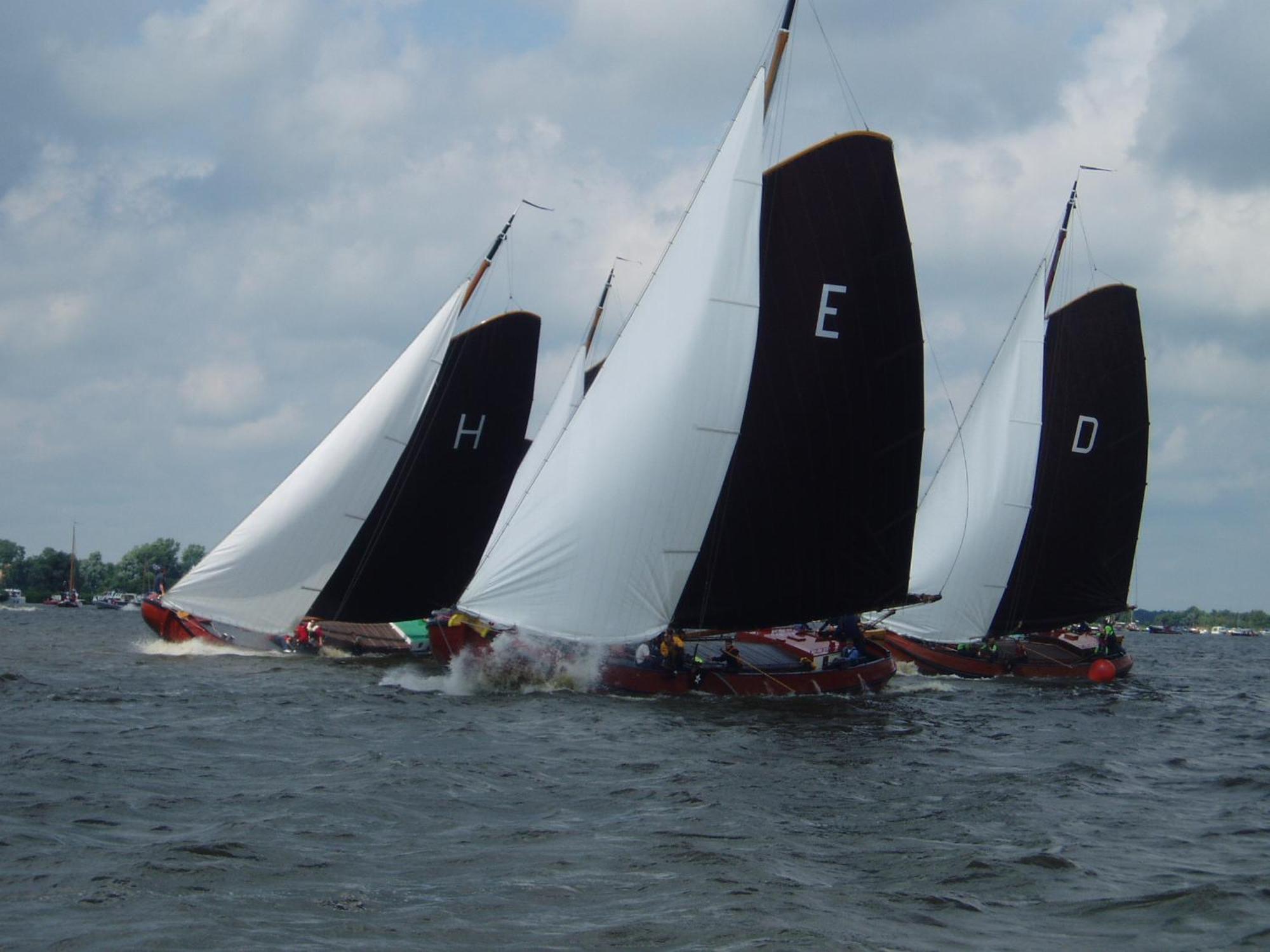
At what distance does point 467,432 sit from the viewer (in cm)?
3906

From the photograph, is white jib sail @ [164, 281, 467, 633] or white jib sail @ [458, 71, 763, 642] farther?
white jib sail @ [164, 281, 467, 633]

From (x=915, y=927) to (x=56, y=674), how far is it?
87.7 ft

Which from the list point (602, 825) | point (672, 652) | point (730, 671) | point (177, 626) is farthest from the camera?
point (177, 626)

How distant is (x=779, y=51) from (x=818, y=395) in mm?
7694

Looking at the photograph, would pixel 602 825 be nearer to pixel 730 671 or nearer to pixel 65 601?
pixel 730 671

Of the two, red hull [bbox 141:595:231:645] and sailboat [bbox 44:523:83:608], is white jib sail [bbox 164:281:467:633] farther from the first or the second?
sailboat [bbox 44:523:83:608]

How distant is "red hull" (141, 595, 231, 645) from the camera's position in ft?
125

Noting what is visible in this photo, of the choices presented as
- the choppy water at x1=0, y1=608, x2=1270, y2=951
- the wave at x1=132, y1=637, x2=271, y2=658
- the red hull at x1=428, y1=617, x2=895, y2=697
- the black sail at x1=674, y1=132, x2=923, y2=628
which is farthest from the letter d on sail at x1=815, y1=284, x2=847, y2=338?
the wave at x1=132, y1=637, x2=271, y2=658

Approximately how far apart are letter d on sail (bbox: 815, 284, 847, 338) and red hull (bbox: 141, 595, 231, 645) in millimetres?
19718

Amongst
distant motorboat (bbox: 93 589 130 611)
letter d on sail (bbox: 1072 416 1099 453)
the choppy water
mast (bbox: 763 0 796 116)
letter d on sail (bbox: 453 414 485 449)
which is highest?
mast (bbox: 763 0 796 116)

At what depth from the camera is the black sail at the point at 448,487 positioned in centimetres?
3738

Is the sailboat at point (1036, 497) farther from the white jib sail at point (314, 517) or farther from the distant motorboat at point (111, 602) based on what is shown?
the distant motorboat at point (111, 602)

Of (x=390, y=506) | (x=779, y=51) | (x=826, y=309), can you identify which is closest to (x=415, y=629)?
(x=390, y=506)

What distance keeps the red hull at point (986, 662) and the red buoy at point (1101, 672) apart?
23cm
